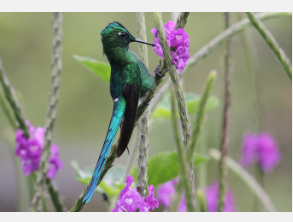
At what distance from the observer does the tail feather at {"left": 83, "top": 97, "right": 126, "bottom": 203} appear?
789mm

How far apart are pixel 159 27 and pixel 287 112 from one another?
3.50 m

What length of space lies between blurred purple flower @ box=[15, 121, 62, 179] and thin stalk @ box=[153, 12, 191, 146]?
2.50 feet

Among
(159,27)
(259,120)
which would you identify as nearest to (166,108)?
(259,120)

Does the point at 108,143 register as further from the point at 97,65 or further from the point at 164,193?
the point at 164,193

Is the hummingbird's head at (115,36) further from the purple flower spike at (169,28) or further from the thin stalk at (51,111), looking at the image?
the purple flower spike at (169,28)

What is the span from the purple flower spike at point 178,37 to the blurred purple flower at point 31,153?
77cm

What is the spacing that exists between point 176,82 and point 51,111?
0.64m

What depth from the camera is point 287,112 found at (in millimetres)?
3895

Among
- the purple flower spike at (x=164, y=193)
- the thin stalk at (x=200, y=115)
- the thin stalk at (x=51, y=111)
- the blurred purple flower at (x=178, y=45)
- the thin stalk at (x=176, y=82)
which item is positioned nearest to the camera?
the thin stalk at (x=200, y=115)

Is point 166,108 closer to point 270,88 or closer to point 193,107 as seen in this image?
point 193,107

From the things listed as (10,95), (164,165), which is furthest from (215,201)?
(10,95)

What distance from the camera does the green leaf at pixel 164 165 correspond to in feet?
4.00

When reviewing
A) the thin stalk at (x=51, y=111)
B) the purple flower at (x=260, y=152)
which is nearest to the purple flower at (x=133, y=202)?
the thin stalk at (x=51, y=111)

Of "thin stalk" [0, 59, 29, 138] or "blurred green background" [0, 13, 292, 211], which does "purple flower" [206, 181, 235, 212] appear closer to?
"blurred green background" [0, 13, 292, 211]
